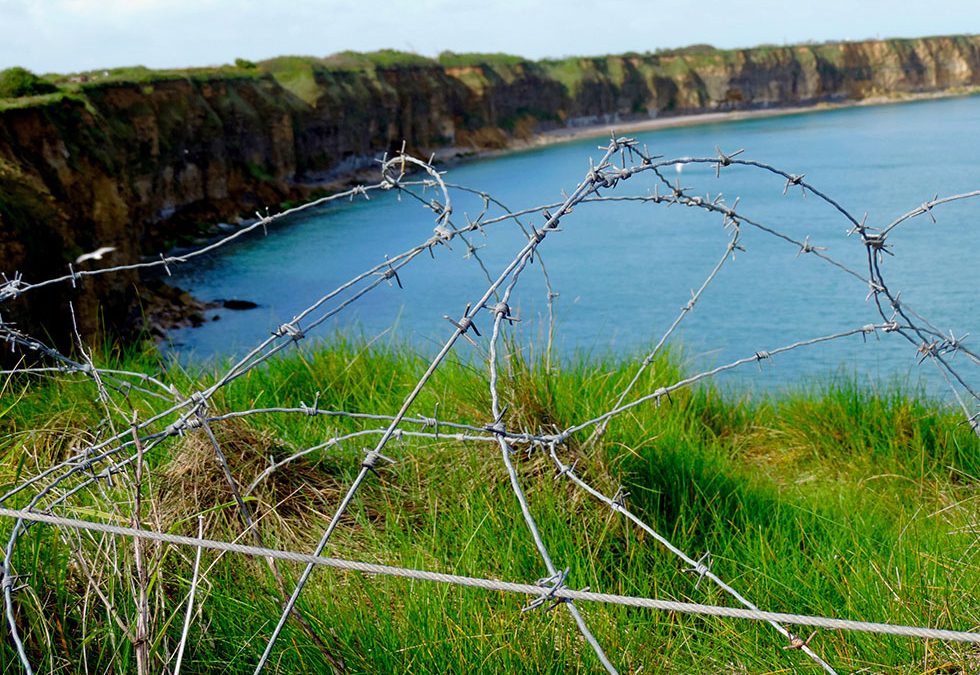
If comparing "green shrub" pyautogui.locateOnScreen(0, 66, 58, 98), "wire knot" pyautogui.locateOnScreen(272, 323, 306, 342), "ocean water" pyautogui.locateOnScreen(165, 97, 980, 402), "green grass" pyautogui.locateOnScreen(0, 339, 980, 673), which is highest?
"green shrub" pyautogui.locateOnScreen(0, 66, 58, 98)

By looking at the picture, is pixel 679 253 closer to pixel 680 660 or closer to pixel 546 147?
pixel 680 660

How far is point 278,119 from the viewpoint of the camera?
92.9ft

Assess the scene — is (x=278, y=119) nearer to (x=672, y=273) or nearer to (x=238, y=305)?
(x=238, y=305)

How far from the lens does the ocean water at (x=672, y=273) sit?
10164mm

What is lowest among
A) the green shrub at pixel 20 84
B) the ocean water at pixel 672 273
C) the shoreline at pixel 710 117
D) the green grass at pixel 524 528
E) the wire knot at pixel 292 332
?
the ocean water at pixel 672 273

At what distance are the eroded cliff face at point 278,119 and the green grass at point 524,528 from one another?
355 cm

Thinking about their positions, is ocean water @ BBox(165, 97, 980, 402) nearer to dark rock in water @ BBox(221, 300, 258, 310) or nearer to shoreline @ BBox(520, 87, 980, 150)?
dark rock in water @ BBox(221, 300, 258, 310)

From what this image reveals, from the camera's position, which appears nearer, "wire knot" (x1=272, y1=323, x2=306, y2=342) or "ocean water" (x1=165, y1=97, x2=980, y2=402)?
"wire knot" (x1=272, y1=323, x2=306, y2=342)

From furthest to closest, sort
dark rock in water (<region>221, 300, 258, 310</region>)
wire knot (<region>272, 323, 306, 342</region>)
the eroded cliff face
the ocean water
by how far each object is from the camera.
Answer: dark rock in water (<region>221, 300, 258, 310</region>) → the eroded cliff face → the ocean water → wire knot (<region>272, 323, 306, 342</region>)

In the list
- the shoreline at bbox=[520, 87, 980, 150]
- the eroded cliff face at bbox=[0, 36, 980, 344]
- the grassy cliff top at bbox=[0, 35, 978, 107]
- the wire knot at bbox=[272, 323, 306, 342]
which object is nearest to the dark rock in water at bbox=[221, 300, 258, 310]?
the eroded cliff face at bbox=[0, 36, 980, 344]

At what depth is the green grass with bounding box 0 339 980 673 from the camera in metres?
2.13

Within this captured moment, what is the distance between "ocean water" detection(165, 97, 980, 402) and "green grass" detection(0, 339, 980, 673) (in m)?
0.53

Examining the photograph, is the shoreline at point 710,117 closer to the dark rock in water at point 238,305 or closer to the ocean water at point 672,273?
the ocean water at point 672,273

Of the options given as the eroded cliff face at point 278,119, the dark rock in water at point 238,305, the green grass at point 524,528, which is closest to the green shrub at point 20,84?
the eroded cliff face at point 278,119
